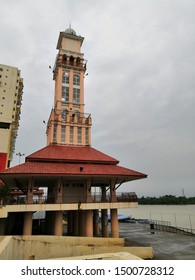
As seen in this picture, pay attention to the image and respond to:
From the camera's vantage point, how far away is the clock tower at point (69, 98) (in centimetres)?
2578

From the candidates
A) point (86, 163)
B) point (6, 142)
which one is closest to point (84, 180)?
point (86, 163)

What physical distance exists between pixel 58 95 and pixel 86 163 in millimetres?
11834

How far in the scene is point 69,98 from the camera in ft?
94.0

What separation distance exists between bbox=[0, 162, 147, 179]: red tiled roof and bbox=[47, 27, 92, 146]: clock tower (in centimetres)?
579

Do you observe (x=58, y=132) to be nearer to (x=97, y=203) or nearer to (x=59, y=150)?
(x=59, y=150)

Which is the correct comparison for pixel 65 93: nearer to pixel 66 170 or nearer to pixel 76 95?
pixel 76 95

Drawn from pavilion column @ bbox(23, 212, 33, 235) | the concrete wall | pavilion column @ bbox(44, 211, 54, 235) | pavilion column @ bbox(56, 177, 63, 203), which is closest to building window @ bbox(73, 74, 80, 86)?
pavilion column @ bbox(56, 177, 63, 203)

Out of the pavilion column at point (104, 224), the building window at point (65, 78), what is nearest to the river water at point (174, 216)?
the pavilion column at point (104, 224)

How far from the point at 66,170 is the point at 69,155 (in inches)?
143

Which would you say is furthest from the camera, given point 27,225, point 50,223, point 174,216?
point 174,216

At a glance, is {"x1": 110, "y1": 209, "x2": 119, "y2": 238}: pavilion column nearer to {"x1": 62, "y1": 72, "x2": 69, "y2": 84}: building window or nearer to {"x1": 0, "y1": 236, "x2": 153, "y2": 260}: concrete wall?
{"x1": 0, "y1": 236, "x2": 153, "y2": 260}: concrete wall

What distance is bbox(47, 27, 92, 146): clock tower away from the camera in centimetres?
2578

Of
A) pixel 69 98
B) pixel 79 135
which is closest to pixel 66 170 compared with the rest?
pixel 79 135

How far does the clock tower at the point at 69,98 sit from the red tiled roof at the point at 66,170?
5.79m
